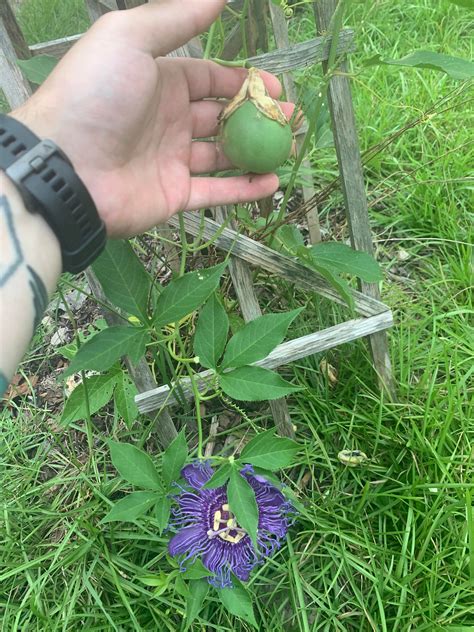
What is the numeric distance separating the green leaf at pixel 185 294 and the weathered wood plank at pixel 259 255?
0.21 meters

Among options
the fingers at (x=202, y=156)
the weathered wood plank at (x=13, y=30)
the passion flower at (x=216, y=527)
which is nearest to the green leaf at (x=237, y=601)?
the passion flower at (x=216, y=527)

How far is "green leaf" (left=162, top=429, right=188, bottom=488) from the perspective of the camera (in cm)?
97

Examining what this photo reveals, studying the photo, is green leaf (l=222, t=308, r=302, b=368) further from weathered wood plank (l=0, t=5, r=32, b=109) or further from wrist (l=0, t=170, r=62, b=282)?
weathered wood plank (l=0, t=5, r=32, b=109)

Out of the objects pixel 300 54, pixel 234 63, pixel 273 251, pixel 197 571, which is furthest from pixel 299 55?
pixel 197 571

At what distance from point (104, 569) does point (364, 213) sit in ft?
3.27

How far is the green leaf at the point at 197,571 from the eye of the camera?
102 cm

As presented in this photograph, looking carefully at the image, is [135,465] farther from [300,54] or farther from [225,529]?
[300,54]

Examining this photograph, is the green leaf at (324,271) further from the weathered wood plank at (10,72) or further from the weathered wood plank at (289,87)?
the weathered wood plank at (10,72)

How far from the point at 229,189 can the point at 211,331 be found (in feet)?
0.85

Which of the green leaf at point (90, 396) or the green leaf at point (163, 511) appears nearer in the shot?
the green leaf at point (163, 511)

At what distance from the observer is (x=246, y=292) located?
1257 mm

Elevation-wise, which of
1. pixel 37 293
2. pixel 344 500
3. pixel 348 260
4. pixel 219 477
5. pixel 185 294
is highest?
pixel 37 293

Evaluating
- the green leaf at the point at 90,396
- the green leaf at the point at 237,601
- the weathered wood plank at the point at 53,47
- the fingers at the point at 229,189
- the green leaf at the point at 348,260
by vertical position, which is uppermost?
the weathered wood plank at the point at 53,47

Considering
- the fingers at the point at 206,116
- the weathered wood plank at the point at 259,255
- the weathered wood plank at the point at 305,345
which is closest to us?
the fingers at the point at 206,116
